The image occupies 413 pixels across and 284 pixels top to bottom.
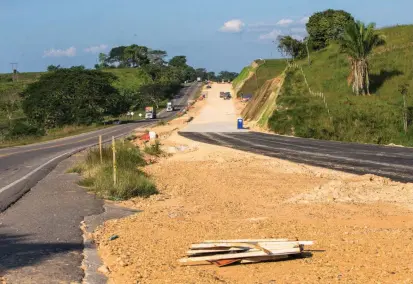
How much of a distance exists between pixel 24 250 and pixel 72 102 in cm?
7065

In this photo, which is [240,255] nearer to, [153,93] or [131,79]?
[153,93]

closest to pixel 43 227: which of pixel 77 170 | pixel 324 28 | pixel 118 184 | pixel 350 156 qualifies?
pixel 118 184

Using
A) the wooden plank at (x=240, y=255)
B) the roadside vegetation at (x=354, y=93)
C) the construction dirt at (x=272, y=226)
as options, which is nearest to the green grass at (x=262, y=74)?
the roadside vegetation at (x=354, y=93)

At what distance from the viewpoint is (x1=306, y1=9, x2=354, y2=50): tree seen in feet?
294

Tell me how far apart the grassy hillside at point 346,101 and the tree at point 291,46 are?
1710 cm

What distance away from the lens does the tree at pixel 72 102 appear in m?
77.8

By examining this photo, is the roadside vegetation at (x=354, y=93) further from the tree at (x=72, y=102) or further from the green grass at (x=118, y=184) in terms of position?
the tree at (x=72, y=102)

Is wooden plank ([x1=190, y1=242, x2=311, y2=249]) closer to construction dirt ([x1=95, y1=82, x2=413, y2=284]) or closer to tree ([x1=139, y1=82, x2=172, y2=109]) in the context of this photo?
construction dirt ([x1=95, y1=82, x2=413, y2=284])

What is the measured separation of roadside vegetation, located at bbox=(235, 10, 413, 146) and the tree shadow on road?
2871cm

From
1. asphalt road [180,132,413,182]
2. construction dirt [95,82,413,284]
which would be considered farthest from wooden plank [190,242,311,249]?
asphalt road [180,132,413,182]

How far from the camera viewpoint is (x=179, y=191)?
17.4m

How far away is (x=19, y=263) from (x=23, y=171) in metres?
16.2

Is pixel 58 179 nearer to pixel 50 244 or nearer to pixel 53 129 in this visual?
pixel 50 244

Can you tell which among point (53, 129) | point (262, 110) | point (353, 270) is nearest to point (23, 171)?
point (353, 270)
